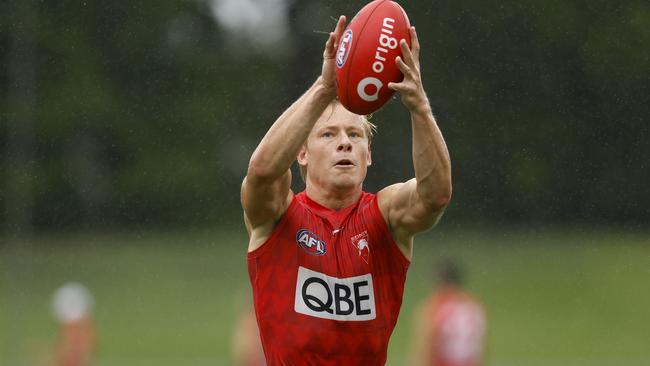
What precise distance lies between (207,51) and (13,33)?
8.47ft

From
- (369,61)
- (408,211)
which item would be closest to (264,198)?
(408,211)

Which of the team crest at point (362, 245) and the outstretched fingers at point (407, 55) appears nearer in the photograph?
the outstretched fingers at point (407, 55)

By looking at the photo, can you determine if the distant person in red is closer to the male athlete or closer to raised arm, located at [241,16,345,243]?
the male athlete

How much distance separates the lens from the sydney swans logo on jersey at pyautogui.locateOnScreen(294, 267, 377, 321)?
158 inches

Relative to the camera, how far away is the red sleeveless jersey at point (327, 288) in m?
4.02

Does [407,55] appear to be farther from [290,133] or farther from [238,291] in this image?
[238,291]

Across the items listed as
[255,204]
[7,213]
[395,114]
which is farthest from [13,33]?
[255,204]

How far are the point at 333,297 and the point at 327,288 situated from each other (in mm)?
39

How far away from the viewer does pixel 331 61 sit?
3.88 m

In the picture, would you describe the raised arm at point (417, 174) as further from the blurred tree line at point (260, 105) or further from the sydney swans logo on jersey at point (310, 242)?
the blurred tree line at point (260, 105)

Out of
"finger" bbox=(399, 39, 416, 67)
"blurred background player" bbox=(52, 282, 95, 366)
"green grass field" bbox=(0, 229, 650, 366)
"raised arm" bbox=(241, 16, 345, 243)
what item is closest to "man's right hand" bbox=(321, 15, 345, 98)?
"raised arm" bbox=(241, 16, 345, 243)

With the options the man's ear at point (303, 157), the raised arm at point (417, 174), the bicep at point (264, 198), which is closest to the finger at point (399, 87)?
the raised arm at point (417, 174)

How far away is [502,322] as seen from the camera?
654 inches

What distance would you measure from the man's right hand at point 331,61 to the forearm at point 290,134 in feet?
0.04
